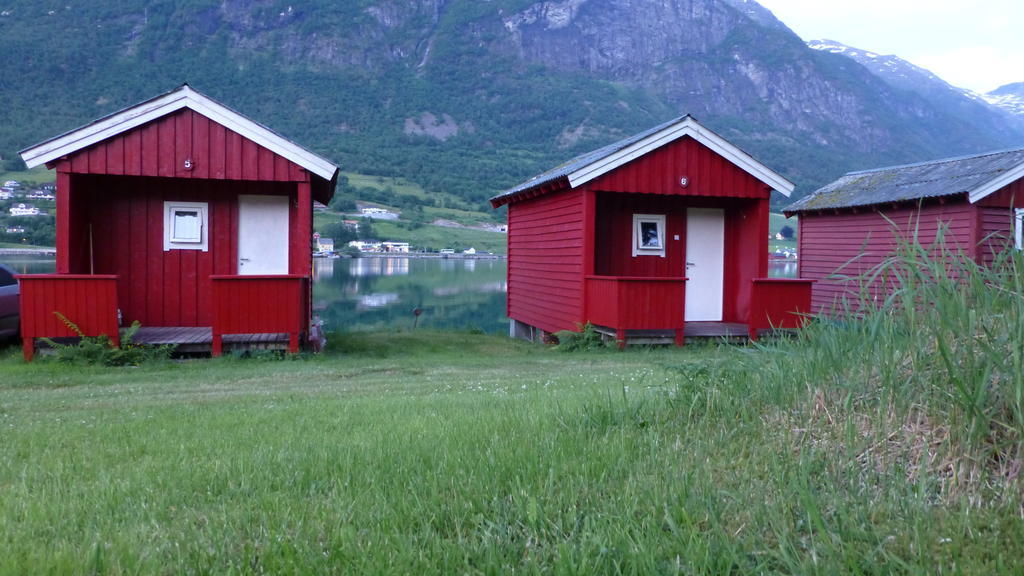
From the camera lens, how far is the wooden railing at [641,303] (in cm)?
1198

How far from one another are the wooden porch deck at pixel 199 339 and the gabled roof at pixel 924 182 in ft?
34.6

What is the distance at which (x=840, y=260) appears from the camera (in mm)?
17406

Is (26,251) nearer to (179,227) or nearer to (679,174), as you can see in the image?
(179,227)

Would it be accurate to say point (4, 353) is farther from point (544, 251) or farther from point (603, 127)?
point (603, 127)

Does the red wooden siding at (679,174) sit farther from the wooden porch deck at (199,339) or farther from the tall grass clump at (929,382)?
the tall grass clump at (929,382)

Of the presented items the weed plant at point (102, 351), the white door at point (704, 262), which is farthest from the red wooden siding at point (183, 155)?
the white door at point (704, 262)

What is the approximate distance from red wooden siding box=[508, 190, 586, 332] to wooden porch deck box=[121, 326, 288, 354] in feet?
16.6

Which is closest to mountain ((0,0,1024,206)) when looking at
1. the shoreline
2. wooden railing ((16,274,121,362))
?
the shoreline

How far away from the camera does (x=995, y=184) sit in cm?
1381

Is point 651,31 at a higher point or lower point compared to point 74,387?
higher

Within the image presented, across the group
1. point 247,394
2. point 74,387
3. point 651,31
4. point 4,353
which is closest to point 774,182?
point 247,394

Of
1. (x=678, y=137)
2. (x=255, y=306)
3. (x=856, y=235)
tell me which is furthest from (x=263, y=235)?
(x=856, y=235)

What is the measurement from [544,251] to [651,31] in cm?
14882

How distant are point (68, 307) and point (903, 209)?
50.2ft
